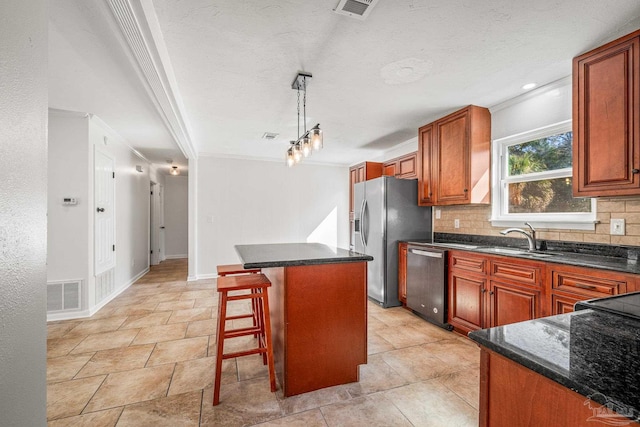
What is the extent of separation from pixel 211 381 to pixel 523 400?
81.4 inches

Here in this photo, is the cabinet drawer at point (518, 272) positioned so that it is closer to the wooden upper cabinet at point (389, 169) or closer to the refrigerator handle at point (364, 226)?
the refrigerator handle at point (364, 226)

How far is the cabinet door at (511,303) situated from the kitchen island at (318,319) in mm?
1292

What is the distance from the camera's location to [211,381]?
2092mm

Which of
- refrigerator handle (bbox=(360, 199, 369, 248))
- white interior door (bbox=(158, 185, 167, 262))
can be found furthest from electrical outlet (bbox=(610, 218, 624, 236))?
white interior door (bbox=(158, 185, 167, 262))

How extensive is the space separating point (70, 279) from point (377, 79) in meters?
3.97

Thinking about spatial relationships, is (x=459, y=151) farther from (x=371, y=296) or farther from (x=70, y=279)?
(x=70, y=279)

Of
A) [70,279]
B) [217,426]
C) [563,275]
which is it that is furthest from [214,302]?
[563,275]

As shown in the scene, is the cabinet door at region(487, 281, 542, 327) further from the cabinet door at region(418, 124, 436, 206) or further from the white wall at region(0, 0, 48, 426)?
the white wall at region(0, 0, 48, 426)

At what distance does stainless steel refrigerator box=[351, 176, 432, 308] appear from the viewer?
376 cm

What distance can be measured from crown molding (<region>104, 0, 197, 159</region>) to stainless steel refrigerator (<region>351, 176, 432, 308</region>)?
2.55 metres

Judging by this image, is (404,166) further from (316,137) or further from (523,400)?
(523,400)

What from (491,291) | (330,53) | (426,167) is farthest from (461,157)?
(330,53)

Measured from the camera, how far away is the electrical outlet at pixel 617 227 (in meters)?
2.16

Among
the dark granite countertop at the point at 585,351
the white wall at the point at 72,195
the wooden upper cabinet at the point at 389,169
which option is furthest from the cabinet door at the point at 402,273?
the white wall at the point at 72,195
